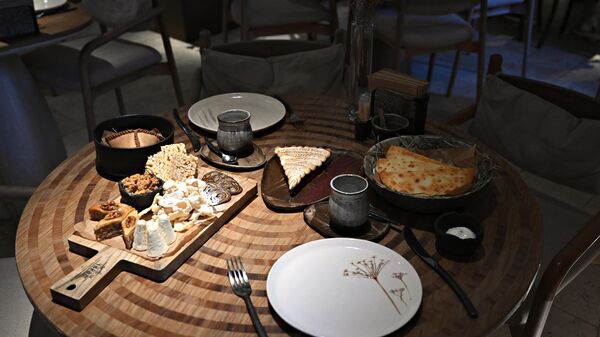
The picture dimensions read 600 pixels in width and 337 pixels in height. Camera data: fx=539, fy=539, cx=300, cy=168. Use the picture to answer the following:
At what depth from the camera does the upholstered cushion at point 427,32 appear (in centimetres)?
288

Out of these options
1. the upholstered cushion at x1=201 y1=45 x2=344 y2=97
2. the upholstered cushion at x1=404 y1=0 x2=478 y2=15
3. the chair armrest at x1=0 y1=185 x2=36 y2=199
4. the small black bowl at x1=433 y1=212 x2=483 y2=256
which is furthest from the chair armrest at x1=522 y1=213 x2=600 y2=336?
the upholstered cushion at x1=404 y1=0 x2=478 y2=15

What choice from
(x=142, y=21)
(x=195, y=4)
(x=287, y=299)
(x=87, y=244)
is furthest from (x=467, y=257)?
(x=195, y=4)

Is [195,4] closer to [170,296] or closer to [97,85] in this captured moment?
[97,85]

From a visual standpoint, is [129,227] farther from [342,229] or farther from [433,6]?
[433,6]

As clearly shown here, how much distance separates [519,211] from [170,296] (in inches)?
30.2

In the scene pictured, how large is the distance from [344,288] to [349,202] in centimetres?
19

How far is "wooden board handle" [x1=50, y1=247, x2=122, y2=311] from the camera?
0.94 meters

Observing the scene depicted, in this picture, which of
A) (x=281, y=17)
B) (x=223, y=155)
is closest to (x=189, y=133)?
(x=223, y=155)

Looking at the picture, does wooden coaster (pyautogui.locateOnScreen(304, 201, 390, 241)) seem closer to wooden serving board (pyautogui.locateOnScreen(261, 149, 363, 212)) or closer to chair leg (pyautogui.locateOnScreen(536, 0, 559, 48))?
wooden serving board (pyautogui.locateOnScreen(261, 149, 363, 212))

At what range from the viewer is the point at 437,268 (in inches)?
40.3

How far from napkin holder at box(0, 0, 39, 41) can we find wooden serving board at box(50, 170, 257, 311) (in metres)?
1.35

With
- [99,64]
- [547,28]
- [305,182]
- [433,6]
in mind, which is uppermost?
[433,6]

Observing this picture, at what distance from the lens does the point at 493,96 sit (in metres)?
1.75

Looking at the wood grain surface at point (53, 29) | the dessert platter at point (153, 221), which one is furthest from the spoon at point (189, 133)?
the wood grain surface at point (53, 29)
